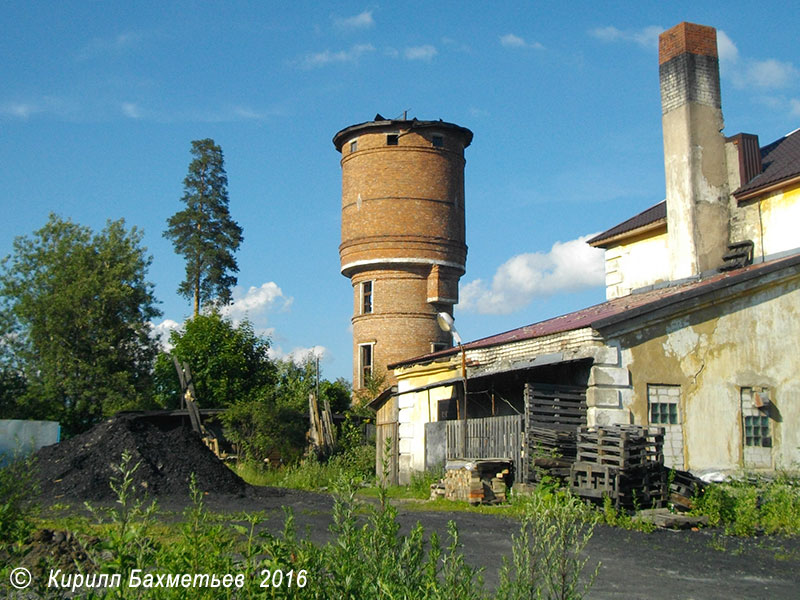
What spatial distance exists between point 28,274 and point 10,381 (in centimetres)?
472

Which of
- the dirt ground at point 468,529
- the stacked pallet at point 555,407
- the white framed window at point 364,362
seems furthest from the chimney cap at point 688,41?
the white framed window at point 364,362

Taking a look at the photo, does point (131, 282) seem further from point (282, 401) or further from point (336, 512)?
point (336, 512)

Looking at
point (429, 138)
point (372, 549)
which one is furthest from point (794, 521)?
point (429, 138)

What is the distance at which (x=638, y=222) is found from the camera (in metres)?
22.0

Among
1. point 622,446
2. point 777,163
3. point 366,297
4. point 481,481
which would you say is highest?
point 777,163

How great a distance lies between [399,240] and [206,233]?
14.2 metres

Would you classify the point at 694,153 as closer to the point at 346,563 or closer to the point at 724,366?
the point at 724,366

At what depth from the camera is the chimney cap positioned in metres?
19.4

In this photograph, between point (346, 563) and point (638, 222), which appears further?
point (638, 222)

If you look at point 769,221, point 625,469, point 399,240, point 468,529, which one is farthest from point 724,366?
point 399,240

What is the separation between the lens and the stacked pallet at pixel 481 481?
1479 cm

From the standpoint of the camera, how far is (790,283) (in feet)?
52.6

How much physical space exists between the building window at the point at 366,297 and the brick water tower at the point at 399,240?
0.04 m

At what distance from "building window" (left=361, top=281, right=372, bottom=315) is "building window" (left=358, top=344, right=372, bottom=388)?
1412 millimetres
